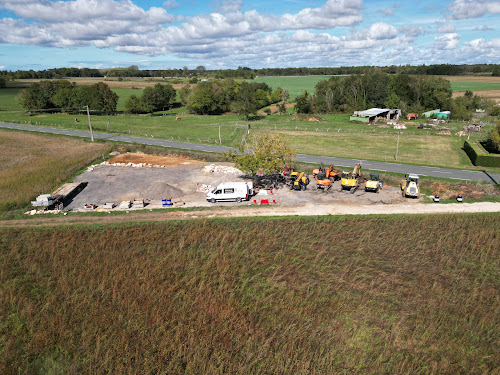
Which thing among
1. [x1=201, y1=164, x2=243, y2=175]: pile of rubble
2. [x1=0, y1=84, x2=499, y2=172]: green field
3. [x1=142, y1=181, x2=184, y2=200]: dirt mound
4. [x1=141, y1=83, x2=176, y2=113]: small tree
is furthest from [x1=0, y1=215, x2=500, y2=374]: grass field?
[x1=141, y1=83, x2=176, y2=113]: small tree

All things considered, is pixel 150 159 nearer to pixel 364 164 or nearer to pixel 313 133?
pixel 364 164

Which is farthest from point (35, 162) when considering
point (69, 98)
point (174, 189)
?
point (69, 98)

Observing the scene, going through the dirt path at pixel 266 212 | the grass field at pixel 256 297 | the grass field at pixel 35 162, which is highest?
Answer: the grass field at pixel 35 162

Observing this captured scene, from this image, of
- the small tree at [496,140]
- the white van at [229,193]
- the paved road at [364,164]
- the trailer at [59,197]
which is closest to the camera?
the trailer at [59,197]

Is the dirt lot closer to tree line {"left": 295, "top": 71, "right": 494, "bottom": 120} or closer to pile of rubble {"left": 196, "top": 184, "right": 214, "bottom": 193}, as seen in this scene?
pile of rubble {"left": 196, "top": 184, "right": 214, "bottom": 193}

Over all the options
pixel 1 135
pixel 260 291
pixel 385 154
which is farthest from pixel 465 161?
pixel 1 135

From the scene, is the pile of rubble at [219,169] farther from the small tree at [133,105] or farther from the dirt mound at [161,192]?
the small tree at [133,105]

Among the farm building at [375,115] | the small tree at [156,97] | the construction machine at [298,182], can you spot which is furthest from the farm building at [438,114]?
the small tree at [156,97]
